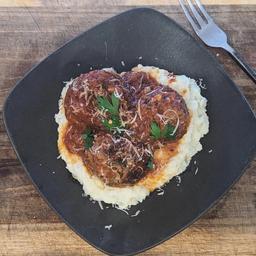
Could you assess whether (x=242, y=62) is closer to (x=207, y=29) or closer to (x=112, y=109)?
(x=207, y=29)

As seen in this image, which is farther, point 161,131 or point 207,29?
point 207,29

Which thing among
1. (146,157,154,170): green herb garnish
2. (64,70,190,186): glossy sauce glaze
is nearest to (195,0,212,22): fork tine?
(64,70,190,186): glossy sauce glaze

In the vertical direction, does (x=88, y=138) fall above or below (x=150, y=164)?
above

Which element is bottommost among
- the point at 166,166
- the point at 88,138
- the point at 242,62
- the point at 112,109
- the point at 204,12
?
the point at 166,166

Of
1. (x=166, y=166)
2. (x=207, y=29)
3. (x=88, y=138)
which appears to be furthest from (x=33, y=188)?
A: (x=207, y=29)


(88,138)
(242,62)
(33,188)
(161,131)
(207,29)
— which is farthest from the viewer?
(207,29)

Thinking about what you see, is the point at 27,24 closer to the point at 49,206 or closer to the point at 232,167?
the point at 49,206

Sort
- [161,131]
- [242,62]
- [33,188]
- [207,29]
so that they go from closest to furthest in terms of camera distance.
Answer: [161,131] < [33,188] < [242,62] < [207,29]
